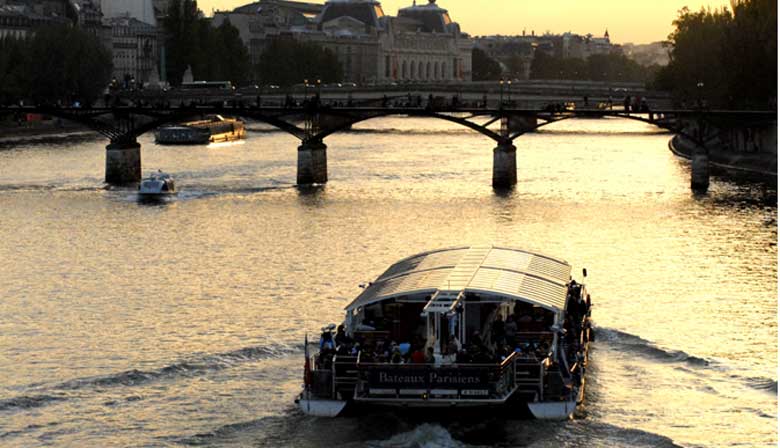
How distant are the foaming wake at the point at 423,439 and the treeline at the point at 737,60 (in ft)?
190

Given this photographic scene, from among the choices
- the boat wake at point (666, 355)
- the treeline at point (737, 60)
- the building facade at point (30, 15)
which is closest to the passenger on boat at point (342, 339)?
the boat wake at point (666, 355)

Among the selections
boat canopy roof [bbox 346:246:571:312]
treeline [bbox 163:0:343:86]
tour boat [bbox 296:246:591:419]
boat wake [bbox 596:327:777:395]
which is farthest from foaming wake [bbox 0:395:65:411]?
treeline [bbox 163:0:343:86]

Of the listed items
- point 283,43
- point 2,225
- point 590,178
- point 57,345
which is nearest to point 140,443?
point 57,345

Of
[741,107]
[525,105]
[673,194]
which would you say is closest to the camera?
[673,194]

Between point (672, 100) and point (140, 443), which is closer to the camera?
point (140, 443)

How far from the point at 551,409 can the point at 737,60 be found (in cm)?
6176

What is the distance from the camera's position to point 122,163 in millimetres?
83312

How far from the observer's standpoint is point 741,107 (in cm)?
9131

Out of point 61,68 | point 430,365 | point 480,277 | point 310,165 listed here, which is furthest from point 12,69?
point 430,365

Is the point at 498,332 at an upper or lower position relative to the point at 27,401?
upper

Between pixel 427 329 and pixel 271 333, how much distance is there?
30.0 feet

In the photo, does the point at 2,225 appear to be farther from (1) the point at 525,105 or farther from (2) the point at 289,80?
(2) the point at 289,80

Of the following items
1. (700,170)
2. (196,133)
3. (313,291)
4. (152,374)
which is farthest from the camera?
(196,133)

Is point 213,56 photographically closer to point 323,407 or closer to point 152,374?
point 152,374
